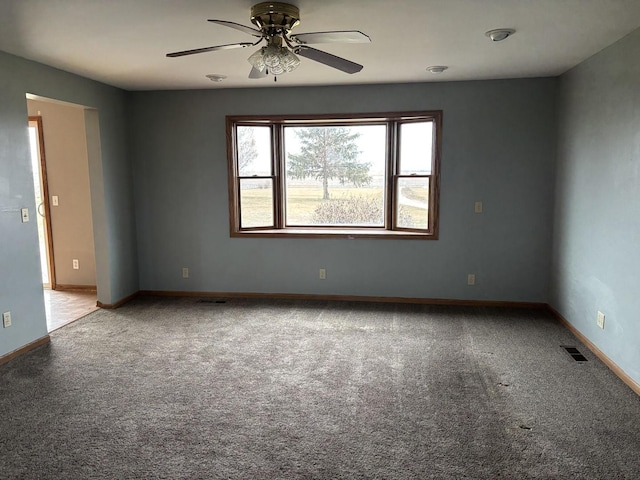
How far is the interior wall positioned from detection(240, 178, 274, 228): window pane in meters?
1.91

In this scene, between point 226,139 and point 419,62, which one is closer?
point 419,62

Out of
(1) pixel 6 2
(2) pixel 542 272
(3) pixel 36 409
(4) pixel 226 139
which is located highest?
(1) pixel 6 2

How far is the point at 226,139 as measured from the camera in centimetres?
511

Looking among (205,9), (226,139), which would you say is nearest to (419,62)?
(205,9)

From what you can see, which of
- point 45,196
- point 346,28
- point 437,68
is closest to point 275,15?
point 346,28

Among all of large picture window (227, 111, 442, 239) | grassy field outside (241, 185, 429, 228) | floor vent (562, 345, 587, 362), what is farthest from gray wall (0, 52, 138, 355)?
floor vent (562, 345, 587, 362)

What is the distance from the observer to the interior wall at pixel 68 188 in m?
5.43

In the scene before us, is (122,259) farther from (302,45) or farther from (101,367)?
(302,45)

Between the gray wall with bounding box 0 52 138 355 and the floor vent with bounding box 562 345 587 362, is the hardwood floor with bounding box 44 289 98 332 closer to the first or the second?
the gray wall with bounding box 0 52 138 355

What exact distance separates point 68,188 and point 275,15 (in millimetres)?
4236

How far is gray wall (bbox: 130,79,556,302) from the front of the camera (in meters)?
4.66

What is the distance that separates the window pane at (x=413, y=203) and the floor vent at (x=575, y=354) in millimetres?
1854

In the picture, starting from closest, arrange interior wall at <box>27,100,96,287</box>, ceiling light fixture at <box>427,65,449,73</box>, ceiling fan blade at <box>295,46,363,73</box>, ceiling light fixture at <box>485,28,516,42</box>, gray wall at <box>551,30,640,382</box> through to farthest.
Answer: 1. ceiling fan blade at <box>295,46,363,73</box>
2. ceiling light fixture at <box>485,28,516,42</box>
3. gray wall at <box>551,30,640,382</box>
4. ceiling light fixture at <box>427,65,449,73</box>
5. interior wall at <box>27,100,96,287</box>

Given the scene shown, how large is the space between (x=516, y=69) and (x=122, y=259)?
452cm
